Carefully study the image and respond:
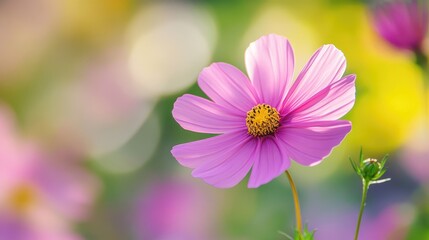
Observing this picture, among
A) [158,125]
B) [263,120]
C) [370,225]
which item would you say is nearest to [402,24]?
[370,225]

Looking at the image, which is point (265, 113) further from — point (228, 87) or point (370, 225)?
point (370, 225)

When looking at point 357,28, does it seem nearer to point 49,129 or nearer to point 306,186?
point 306,186

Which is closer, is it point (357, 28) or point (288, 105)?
point (288, 105)

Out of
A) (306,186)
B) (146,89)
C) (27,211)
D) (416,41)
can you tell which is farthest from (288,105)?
(146,89)

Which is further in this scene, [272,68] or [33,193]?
[33,193]

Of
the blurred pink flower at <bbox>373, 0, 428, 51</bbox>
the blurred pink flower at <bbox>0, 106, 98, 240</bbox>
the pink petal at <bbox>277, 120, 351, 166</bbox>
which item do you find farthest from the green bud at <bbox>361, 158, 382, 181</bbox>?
the blurred pink flower at <bbox>0, 106, 98, 240</bbox>

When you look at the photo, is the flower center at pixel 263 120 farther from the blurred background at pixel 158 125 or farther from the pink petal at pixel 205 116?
the blurred background at pixel 158 125

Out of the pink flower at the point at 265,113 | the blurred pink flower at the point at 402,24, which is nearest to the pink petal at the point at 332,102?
the pink flower at the point at 265,113
